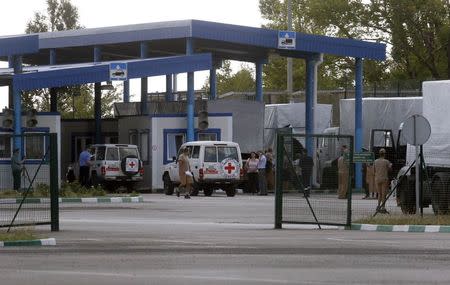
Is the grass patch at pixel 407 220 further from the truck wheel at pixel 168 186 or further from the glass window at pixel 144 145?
the glass window at pixel 144 145

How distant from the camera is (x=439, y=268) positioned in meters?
16.9

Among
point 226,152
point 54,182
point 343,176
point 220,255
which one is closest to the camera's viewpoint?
point 220,255

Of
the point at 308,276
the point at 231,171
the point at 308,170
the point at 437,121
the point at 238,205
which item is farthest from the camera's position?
the point at 231,171

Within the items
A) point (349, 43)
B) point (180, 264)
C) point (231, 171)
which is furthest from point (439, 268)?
point (349, 43)

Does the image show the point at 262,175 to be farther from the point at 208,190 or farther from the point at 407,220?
the point at 407,220

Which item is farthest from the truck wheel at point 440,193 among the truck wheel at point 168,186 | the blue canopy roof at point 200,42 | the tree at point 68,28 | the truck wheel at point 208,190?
the tree at point 68,28

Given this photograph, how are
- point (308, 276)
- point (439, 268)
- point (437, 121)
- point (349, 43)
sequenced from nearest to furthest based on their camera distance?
point (308, 276), point (439, 268), point (437, 121), point (349, 43)

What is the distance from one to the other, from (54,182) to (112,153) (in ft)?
88.9

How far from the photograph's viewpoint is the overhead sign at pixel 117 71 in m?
49.7

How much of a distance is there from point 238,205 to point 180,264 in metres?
21.8

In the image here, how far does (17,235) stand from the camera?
22719mm

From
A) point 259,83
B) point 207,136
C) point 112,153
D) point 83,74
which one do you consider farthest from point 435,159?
point 259,83

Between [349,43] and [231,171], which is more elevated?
[349,43]

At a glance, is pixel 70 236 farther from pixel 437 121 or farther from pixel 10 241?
pixel 437 121
